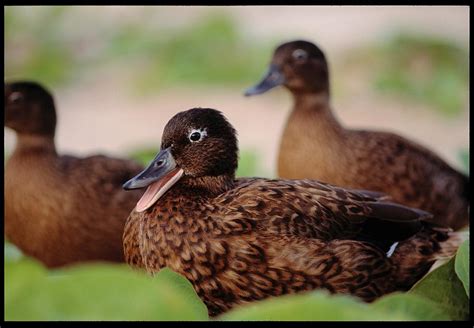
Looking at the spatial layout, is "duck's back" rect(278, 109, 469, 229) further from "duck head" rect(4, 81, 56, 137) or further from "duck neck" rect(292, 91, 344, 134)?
"duck head" rect(4, 81, 56, 137)

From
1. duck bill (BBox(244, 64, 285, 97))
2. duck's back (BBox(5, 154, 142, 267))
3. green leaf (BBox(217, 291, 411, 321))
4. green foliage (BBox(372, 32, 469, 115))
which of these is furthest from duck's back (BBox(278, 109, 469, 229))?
green foliage (BBox(372, 32, 469, 115))

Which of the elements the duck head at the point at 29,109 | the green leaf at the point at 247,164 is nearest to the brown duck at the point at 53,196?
the duck head at the point at 29,109

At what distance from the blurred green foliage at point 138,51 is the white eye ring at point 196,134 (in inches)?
108

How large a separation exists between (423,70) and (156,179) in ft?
10.6

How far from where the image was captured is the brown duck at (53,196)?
82.5 inches

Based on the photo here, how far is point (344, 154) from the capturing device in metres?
2.13

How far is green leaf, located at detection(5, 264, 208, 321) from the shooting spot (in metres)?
0.73

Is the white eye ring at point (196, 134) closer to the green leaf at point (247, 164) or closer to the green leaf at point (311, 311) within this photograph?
the green leaf at point (311, 311)

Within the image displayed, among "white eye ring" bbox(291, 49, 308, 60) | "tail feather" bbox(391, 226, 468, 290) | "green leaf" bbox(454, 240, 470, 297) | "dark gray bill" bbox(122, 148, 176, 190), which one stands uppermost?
"white eye ring" bbox(291, 49, 308, 60)

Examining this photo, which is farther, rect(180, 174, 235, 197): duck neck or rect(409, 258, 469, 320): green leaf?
rect(180, 174, 235, 197): duck neck

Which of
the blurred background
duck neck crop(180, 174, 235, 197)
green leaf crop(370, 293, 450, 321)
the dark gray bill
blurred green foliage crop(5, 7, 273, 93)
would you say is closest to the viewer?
green leaf crop(370, 293, 450, 321)

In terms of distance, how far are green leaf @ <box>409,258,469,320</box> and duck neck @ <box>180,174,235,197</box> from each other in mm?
360

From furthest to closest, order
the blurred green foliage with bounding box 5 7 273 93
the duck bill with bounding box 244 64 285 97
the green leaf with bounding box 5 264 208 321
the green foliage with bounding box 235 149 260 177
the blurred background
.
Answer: the blurred green foliage with bounding box 5 7 273 93 → the blurred background → the green foliage with bounding box 235 149 260 177 → the duck bill with bounding box 244 64 285 97 → the green leaf with bounding box 5 264 208 321

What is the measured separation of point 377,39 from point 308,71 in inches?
90.6
